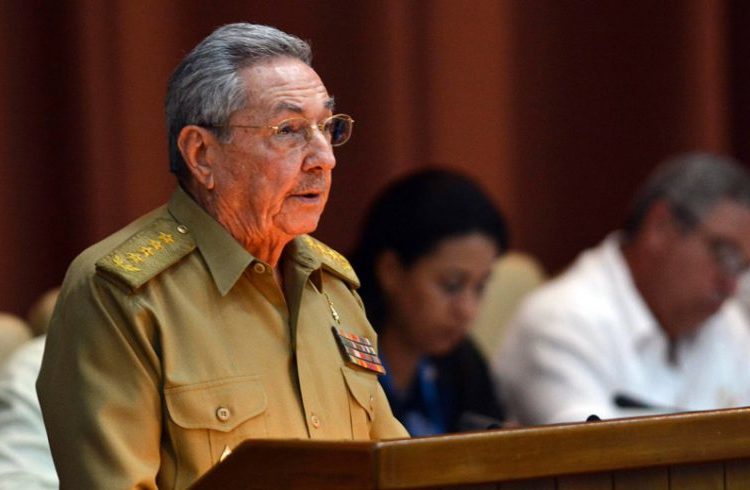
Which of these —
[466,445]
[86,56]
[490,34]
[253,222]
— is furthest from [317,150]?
[490,34]

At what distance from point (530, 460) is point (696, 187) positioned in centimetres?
223

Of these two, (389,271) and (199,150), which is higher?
(199,150)

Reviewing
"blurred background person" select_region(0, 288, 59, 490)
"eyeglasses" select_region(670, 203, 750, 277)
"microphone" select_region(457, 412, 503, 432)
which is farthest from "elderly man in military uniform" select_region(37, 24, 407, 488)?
"eyeglasses" select_region(670, 203, 750, 277)

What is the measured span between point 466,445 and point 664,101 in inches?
117

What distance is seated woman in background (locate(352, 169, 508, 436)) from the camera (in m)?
3.06

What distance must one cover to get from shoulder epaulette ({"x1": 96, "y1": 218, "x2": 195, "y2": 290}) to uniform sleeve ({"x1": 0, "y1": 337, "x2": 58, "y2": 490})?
71 cm

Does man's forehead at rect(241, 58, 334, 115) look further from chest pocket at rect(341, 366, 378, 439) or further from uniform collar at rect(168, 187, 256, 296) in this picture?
chest pocket at rect(341, 366, 378, 439)

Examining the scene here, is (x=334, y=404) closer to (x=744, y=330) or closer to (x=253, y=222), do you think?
(x=253, y=222)

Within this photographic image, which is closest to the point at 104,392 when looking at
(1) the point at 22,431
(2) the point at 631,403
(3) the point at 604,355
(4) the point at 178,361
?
(4) the point at 178,361

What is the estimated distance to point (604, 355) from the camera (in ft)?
11.2

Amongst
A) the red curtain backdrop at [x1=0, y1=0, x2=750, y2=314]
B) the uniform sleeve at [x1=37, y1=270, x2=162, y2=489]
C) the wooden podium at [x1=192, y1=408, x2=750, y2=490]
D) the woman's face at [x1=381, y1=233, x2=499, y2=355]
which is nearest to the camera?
the wooden podium at [x1=192, y1=408, x2=750, y2=490]

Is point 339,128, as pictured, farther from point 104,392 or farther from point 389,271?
point 389,271

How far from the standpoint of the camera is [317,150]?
1.64 metres

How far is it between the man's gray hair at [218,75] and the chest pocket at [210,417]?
286mm
